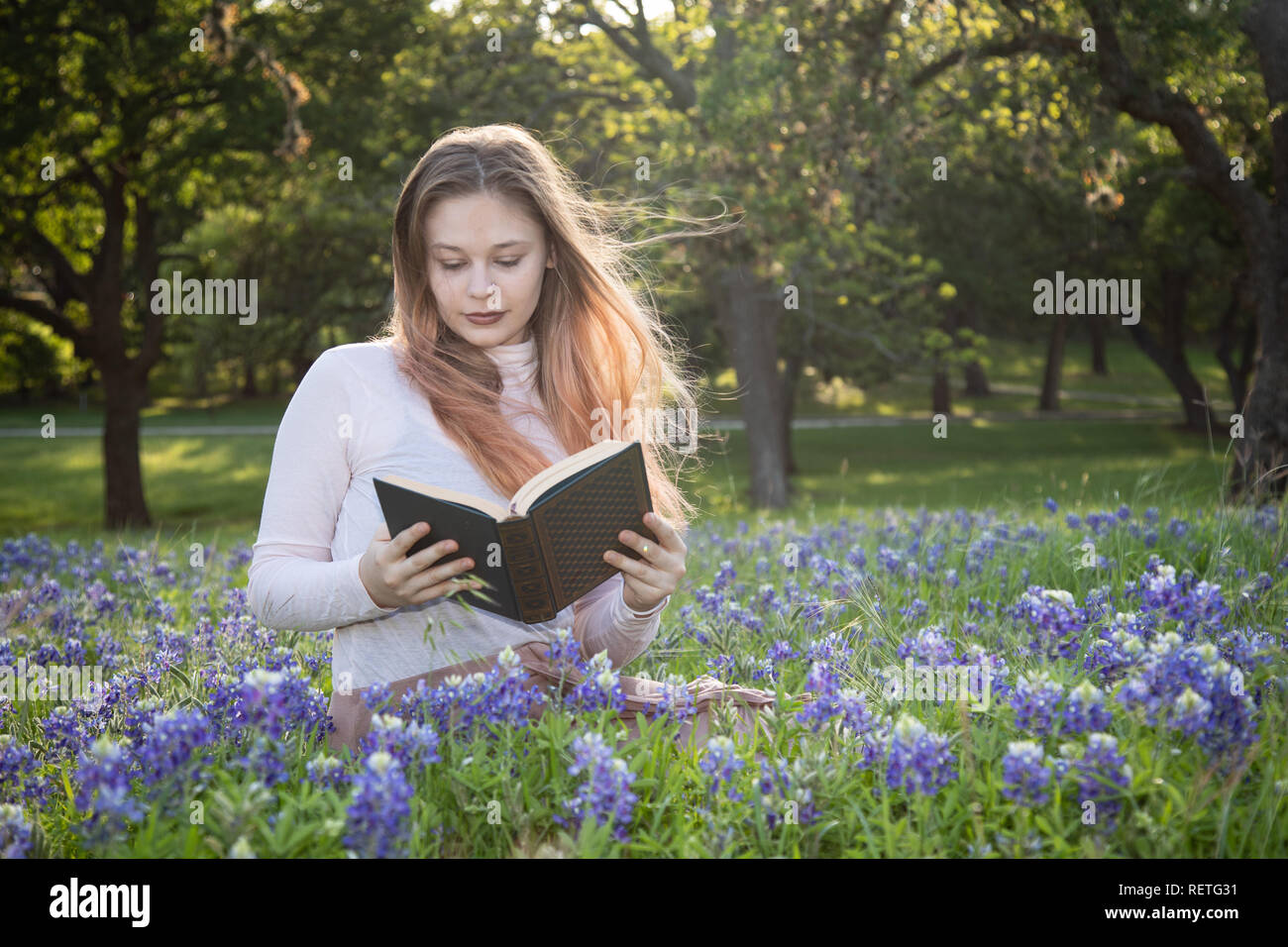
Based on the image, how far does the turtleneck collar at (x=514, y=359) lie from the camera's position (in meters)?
3.02

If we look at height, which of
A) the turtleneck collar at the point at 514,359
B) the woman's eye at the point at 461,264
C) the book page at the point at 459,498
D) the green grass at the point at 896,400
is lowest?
the green grass at the point at 896,400

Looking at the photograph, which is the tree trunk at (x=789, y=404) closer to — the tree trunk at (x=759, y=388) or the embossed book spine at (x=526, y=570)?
the tree trunk at (x=759, y=388)

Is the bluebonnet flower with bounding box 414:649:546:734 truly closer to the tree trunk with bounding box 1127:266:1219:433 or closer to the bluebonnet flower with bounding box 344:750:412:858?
the bluebonnet flower with bounding box 344:750:412:858

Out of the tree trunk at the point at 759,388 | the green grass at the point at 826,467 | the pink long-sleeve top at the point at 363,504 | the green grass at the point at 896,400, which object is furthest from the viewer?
the green grass at the point at 896,400

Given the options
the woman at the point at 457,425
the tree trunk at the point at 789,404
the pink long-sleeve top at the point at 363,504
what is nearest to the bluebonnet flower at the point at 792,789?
the woman at the point at 457,425

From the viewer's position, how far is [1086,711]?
2084mm

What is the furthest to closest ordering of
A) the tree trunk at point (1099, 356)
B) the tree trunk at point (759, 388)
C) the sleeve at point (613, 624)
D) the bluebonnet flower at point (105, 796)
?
the tree trunk at point (1099, 356) < the tree trunk at point (759, 388) < the sleeve at point (613, 624) < the bluebonnet flower at point (105, 796)

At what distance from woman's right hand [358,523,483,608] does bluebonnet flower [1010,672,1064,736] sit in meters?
1.20

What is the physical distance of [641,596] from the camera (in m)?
2.57

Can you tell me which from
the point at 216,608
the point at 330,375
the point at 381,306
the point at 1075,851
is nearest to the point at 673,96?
the point at 381,306

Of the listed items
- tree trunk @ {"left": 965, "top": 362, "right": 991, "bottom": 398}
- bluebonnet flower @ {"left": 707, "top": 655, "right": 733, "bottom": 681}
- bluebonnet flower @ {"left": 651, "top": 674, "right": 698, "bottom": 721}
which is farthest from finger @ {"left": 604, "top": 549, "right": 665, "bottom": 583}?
tree trunk @ {"left": 965, "top": 362, "right": 991, "bottom": 398}

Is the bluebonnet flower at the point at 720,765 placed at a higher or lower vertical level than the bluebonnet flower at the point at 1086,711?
lower

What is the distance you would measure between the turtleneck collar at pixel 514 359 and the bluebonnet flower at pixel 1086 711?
5.72 feet
